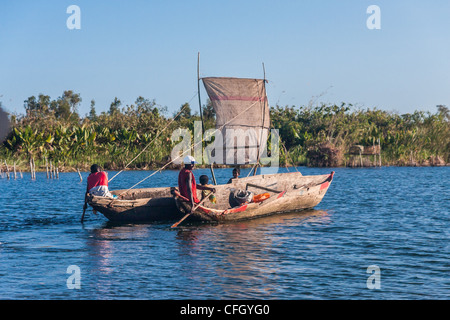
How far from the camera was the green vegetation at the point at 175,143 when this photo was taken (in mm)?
44375

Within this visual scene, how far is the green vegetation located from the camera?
1747 inches

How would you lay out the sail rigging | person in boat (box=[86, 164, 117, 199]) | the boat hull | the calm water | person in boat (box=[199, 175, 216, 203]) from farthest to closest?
the sail rigging < person in boat (box=[199, 175, 216, 203]) < person in boat (box=[86, 164, 117, 199]) < the boat hull < the calm water

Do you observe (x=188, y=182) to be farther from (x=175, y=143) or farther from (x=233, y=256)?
(x=175, y=143)

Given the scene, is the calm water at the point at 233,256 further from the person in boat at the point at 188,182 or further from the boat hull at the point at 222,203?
the person in boat at the point at 188,182

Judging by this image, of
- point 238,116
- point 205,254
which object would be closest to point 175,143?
point 238,116

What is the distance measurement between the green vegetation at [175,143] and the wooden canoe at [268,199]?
20144 millimetres

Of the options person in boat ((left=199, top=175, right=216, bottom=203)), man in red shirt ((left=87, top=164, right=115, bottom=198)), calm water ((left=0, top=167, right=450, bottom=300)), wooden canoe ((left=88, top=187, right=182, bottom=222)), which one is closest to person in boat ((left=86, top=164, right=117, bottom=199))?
man in red shirt ((left=87, top=164, right=115, bottom=198))

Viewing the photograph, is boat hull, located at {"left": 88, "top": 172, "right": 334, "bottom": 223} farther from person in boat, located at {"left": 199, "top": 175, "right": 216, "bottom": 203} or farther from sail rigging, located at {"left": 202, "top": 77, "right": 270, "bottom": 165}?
sail rigging, located at {"left": 202, "top": 77, "right": 270, "bottom": 165}

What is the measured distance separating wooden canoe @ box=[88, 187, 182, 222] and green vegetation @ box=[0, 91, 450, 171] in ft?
75.3

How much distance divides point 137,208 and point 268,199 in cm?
389
